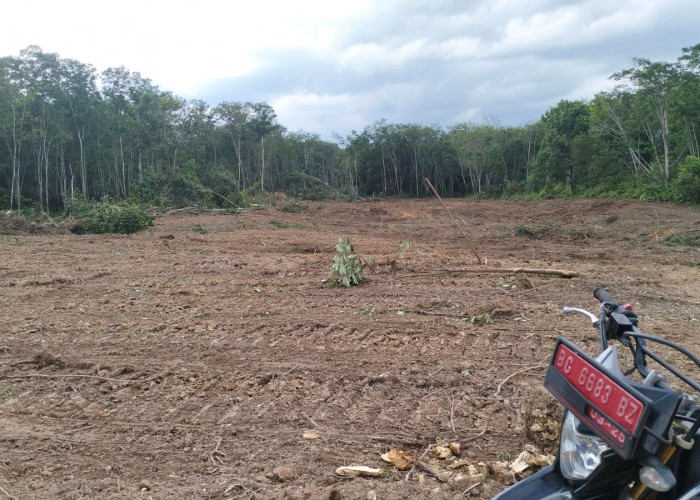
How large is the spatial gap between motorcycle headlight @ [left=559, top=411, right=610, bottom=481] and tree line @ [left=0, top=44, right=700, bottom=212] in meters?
21.6

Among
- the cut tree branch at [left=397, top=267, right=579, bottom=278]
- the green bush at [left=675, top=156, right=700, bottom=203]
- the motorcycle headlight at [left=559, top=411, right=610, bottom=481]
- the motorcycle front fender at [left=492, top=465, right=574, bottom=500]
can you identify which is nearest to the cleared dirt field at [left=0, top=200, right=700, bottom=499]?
the cut tree branch at [left=397, top=267, right=579, bottom=278]

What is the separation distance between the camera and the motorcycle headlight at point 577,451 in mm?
1473

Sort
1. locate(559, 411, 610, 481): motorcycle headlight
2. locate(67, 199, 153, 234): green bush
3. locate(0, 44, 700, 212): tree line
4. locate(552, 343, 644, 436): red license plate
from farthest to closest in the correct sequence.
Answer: locate(0, 44, 700, 212): tree line → locate(67, 199, 153, 234): green bush → locate(559, 411, 610, 481): motorcycle headlight → locate(552, 343, 644, 436): red license plate

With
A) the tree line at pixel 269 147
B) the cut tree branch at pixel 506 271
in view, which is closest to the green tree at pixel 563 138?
the tree line at pixel 269 147

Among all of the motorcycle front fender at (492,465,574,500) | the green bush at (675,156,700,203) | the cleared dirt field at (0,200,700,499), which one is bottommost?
the cleared dirt field at (0,200,700,499)

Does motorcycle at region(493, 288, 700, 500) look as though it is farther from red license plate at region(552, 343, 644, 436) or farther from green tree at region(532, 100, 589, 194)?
green tree at region(532, 100, 589, 194)

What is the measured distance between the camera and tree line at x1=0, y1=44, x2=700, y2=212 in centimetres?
2459

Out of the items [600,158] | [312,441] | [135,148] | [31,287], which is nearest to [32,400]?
[312,441]

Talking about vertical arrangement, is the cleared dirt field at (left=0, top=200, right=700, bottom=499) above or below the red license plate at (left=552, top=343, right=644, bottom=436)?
below

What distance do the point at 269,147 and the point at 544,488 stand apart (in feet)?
157

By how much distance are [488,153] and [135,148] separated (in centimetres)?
3150

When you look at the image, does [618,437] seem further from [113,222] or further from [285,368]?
[113,222]

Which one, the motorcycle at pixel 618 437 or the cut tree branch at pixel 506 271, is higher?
the motorcycle at pixel 618 437

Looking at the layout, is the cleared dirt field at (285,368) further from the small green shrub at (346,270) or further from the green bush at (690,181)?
the green bush at (690,181)
